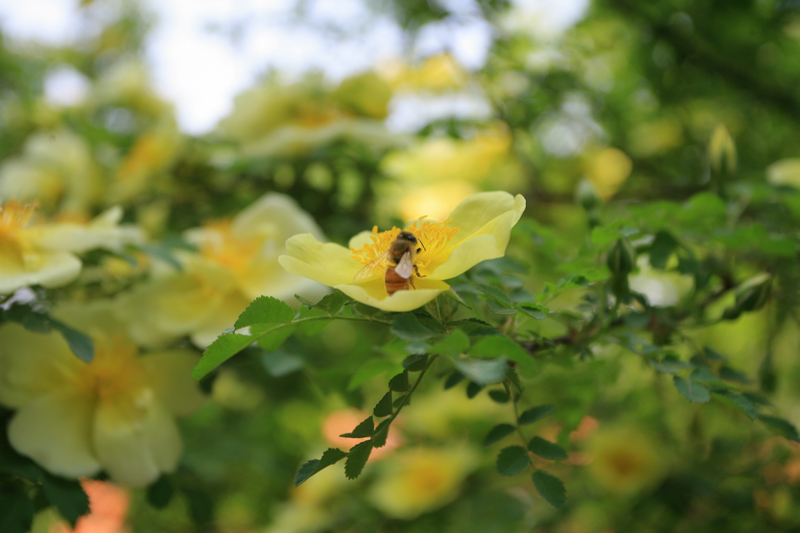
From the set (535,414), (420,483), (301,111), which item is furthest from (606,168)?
(535,414)

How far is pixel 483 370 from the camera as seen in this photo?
0.42 meters

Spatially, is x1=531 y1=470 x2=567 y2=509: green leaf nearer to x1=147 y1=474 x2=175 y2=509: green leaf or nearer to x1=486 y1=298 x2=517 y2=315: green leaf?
x1=486 y1=298 x2=517 y2=315: green leaf

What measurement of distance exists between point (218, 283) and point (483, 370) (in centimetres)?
59

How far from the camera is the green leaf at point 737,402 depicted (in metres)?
0.49

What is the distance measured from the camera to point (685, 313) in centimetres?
71

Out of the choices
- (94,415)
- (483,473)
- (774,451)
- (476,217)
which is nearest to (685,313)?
(476,217)

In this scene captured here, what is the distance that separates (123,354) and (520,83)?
110 centimetres

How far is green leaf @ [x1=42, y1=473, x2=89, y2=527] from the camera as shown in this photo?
0.68 meters

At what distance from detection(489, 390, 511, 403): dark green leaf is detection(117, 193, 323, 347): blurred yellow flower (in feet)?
1.17

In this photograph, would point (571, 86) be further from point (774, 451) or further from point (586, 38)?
point (774, 451)

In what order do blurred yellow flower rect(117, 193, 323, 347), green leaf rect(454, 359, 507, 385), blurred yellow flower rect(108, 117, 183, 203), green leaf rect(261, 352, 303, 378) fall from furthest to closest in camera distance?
blurred yellow flower rect(108, 117, 183, 203), blurred yellow flower rect(117, 193, 323, 347), green leaf rect(261, 352, 303, 378), green leaf rect(454, 359, 507, 385)

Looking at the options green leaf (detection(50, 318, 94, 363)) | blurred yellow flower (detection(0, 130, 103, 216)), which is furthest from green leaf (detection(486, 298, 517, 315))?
blurred yellow flower (detection(0, 130, 103, 216))

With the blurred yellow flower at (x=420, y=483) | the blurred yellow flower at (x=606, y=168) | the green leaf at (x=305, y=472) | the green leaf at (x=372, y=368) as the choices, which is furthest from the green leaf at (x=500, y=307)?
the blurred yellow flower at (x=606, y=168)

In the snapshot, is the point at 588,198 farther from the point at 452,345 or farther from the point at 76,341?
the point at 76,341
